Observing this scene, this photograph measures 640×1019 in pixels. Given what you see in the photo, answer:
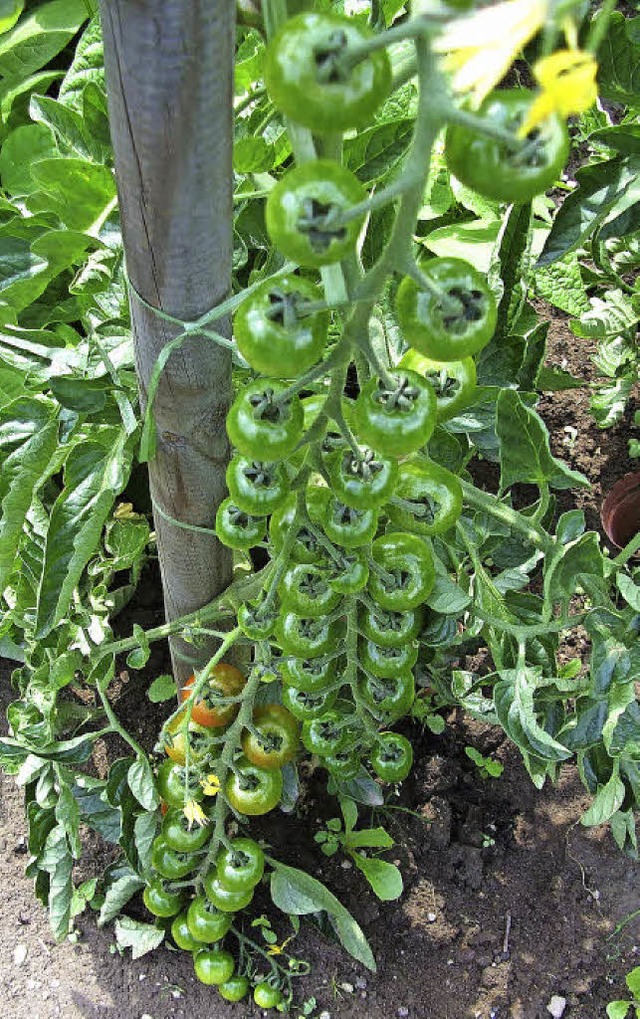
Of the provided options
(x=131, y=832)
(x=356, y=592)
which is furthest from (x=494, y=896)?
(x=356, y=592)

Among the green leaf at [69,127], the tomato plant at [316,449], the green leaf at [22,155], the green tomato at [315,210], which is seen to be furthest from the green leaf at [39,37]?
the green tomato at [315,210]

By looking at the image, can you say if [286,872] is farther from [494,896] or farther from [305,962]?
[494,896]

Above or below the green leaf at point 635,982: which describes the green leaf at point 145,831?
above

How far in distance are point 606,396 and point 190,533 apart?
3.46ft

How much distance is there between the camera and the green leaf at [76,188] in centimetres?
97

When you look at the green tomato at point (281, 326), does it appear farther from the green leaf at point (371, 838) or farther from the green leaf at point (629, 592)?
the green leaf at point (371, 838)

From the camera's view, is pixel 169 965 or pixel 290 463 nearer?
pixel 290 463

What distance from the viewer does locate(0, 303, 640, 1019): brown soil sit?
60.7 inches

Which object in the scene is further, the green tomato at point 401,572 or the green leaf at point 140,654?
the green leaf at point 140,654

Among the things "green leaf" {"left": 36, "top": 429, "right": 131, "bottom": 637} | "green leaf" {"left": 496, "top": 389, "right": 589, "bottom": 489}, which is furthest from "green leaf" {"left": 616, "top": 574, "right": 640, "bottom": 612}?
"green leaf" {"left": 36, "top": 429, "right": 131, "bottom": 637}

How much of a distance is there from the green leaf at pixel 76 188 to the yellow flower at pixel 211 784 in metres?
0.72

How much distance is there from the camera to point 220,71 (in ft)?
2.37

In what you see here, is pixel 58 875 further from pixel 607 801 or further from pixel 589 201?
pixel 589 201

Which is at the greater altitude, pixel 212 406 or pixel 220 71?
pixel 220 71
